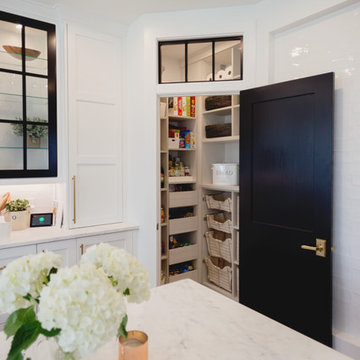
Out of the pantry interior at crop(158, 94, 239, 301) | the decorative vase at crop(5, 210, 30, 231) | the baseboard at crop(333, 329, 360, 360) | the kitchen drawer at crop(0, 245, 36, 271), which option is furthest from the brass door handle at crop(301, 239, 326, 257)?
the decorative vase at crop(5, 210, 30, 231)

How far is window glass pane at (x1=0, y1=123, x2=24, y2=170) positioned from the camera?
8.11 ft

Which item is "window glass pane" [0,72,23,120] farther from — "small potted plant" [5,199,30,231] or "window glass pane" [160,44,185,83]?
"window glass pane" [160,44,185,83]

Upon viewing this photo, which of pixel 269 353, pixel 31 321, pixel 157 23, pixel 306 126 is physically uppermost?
pixel 157 23

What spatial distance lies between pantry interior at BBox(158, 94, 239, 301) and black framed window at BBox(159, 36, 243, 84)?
2.03 ft

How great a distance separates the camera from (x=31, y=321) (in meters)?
0.69

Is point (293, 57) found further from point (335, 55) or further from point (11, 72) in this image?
point (11, 72)

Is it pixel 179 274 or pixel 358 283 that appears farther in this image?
pixel 179 274

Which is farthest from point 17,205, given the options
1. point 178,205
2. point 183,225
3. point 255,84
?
point 255,84

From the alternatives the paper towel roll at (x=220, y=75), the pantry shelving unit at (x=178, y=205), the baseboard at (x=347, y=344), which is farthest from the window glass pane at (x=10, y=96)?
the baseboard at (x=347, y=344)

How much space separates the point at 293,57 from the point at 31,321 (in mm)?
2426

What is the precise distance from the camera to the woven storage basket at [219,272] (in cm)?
347

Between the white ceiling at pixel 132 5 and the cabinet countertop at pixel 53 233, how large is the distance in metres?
1.89

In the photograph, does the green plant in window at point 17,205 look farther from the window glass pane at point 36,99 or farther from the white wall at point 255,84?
the white wall at point 255,84

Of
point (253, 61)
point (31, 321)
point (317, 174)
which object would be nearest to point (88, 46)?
point (253, 61)
